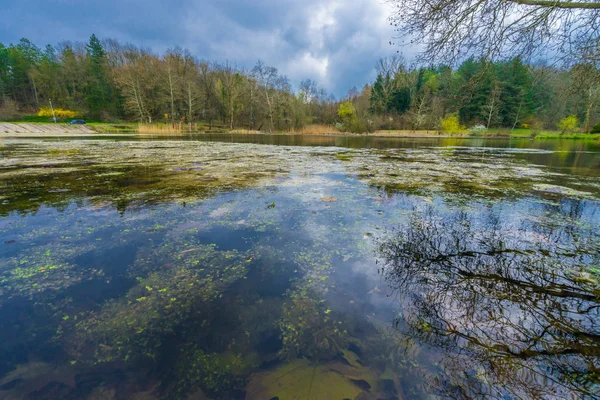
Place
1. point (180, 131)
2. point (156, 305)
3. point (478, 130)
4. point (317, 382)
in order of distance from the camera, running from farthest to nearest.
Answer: point (478, 130) < point (180, 131) < point (156, 305) < point (317, 382)

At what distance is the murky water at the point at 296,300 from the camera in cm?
124

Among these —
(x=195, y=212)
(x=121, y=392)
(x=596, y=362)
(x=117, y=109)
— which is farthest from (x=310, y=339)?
(x=117, y=109)

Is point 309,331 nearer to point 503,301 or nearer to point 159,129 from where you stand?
point 503,301

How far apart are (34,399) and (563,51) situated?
657cm

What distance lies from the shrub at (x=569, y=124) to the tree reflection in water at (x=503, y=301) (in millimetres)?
34811

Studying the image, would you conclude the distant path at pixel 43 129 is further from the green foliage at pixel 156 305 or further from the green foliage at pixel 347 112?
the green foliage at pixel 156 305

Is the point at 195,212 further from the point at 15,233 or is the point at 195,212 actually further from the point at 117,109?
the point at 117,109

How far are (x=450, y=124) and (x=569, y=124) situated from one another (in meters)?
11.0

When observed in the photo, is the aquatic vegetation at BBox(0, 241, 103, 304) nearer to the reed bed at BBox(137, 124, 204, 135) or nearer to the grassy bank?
the grassy bank

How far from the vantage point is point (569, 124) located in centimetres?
2658

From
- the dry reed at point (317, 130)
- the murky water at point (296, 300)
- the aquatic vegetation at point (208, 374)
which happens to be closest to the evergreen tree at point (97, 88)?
the dry reed at point (317, 130)

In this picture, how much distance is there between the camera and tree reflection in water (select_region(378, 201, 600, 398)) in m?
1.24

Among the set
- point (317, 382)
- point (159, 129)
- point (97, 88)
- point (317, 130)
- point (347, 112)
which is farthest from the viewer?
point (97, 88)

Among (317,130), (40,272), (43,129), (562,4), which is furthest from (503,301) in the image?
(43,129)
